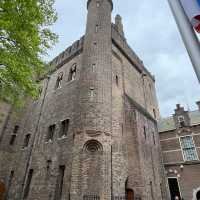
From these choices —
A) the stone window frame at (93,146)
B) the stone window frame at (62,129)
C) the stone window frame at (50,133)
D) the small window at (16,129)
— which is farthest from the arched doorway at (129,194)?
the small window at (16,129)

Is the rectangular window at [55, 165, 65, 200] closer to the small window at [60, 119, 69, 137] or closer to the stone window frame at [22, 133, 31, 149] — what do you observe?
the small window at [60, 119, 69, 137]

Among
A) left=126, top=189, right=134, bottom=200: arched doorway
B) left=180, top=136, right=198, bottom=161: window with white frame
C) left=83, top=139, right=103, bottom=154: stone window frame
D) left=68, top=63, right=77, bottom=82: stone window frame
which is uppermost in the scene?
left=68, top=63, right=77, bottom=82: stone window frame

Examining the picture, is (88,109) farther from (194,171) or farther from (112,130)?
(194,171)

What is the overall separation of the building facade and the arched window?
Result: 38.1 feet

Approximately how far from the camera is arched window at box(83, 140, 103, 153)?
37.5 feet

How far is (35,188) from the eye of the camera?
535 inches

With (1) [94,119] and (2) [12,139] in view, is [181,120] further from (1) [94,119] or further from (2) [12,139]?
(2) [12,139]

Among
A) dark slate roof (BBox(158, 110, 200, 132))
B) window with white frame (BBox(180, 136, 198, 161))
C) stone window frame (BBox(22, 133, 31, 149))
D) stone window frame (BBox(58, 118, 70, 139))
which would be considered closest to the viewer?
stone window frame (BBox(58, 118, 70, 139))

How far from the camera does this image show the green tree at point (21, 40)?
8.07 m

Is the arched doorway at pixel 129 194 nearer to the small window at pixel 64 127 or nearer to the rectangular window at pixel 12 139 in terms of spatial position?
the small window at pixel 64 127

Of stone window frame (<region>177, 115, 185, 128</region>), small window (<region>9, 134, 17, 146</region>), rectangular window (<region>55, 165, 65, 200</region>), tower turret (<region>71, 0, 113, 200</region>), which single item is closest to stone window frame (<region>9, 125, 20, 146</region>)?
small window (<region>9, 134, 17, 146</region>)

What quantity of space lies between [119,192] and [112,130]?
4069mm

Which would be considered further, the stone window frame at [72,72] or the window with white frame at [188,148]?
the window with white frame at [188,148]

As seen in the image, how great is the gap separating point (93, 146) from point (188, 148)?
40.9 ft
